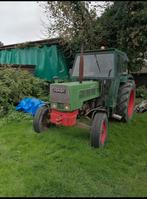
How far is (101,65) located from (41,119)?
1.81m

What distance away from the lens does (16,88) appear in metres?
7.18

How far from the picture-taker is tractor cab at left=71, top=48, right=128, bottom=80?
5750mm

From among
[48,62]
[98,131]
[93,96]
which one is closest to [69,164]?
[98,131]

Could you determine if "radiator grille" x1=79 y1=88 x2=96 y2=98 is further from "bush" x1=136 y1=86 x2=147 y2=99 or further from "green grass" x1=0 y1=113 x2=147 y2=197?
"bush" x1=136 y1=86 x2=147 y2=99

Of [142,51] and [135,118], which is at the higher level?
[142,51]

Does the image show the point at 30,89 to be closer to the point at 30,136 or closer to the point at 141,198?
the point at 30,136

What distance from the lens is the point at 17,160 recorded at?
4000 mm

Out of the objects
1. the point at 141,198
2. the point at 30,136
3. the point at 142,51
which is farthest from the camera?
the point at 142,51

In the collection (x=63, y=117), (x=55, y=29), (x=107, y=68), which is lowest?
(x=63, y=117)

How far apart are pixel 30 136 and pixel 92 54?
230cm

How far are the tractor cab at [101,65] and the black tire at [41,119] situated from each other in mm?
1189

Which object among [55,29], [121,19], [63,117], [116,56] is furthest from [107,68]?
[55,29]

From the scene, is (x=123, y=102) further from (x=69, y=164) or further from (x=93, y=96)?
(x=69, y=164)

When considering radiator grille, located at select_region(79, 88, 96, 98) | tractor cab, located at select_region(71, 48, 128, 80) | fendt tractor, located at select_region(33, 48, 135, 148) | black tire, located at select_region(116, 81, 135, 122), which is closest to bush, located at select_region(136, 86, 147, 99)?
fendt tractor, located at select_region(33, 48, 135, 148)
